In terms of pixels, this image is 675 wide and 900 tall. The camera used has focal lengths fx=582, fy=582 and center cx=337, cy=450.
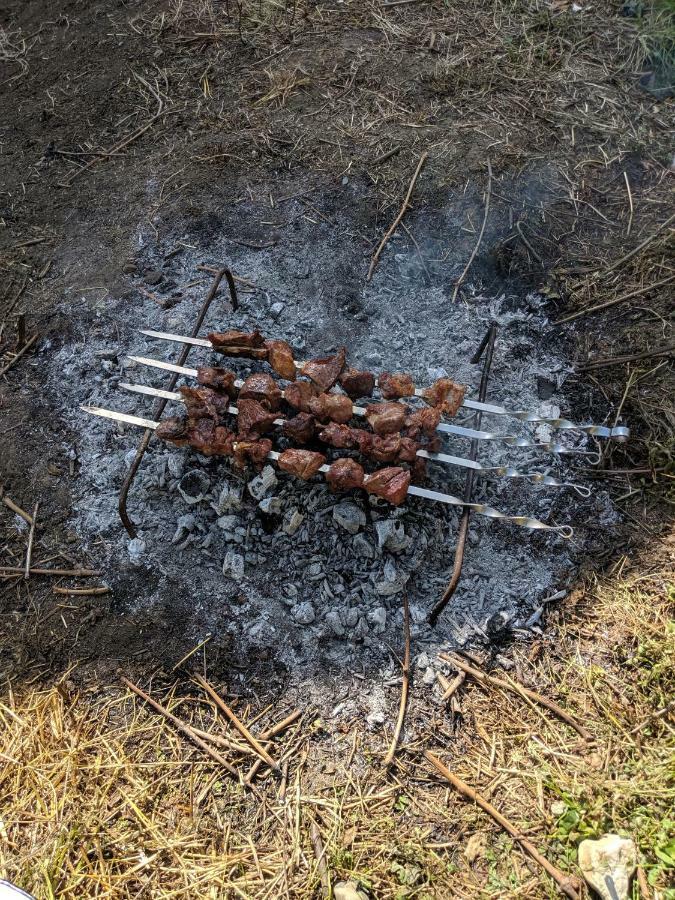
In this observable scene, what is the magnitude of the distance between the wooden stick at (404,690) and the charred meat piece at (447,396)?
101 cm

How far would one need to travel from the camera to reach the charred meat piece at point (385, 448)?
9.59 feet

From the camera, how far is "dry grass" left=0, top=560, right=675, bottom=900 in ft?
7.79

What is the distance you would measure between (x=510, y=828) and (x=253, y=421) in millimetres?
2180

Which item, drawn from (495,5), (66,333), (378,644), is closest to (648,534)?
(378,644)

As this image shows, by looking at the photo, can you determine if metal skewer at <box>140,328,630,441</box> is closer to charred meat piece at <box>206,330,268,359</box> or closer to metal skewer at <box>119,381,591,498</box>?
charred meat piece at <box>206,330,268,359</box>

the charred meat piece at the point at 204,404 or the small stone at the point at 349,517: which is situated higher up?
the charred meat piece at the point at 204,404

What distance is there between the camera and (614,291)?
157 inches

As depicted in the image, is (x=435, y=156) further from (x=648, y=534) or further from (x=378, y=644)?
(x=378, y=644)

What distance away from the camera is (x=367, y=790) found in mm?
2600

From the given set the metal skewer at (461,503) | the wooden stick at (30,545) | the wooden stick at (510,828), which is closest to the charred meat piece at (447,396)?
the metal skewer at (461,503)

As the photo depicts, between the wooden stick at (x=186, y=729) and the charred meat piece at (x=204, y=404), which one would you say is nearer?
the wooden stick at (x=186, y=729)

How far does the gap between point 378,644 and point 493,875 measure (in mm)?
1035

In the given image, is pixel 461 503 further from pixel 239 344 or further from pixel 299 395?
pixel 239 344

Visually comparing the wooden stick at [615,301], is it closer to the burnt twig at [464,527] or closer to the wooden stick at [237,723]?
the burnt twig at [464,527]
